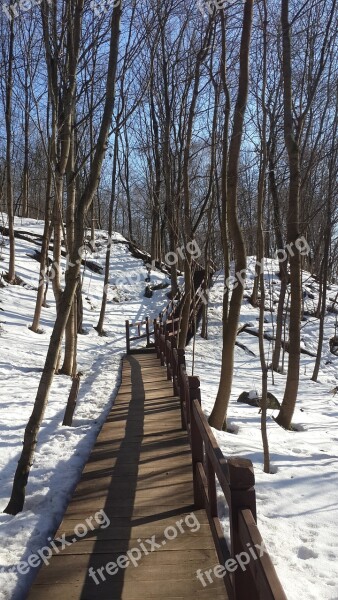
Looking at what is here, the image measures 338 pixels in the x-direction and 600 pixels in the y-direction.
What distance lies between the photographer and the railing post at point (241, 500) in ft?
7.78

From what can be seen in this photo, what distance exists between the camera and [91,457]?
17.8ft

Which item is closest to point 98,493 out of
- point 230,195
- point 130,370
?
point 230,195

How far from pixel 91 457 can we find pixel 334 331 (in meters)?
20.0

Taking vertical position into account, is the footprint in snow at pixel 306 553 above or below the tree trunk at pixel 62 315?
below

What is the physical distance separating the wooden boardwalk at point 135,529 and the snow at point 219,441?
0.24 meters

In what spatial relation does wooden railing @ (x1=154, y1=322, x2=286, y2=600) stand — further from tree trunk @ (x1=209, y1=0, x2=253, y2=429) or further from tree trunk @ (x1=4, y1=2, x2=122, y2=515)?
tree trunk @ (x1=209, y1=0, x2=253, y2=429)

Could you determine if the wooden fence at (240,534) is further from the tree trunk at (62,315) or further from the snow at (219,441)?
the tree trunk at (62,315)

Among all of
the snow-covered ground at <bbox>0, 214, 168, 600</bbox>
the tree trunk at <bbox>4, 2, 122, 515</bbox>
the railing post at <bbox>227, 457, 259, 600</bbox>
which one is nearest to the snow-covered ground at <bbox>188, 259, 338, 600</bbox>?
the railing post at <bbox>227, 457, 259, 600</bbox>

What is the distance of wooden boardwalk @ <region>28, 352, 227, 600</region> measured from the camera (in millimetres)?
2943

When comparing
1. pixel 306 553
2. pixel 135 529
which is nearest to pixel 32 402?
pixel 135 529
